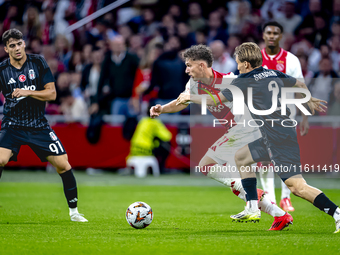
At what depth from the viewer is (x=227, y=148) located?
22.7ft

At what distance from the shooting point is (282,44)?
13.6 meters

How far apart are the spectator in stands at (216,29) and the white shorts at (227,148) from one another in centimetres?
829

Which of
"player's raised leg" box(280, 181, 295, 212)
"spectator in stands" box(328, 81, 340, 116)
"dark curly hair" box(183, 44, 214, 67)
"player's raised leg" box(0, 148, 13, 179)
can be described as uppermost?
"dark curly hair" box(183, 44, 214, 67)

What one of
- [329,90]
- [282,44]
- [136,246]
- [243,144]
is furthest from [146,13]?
[136,246]

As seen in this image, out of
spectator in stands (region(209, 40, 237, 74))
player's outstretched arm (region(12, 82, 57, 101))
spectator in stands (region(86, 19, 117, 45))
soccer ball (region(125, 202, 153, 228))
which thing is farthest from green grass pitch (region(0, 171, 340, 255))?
spectator in stands (region(86, 19, 117, 45))

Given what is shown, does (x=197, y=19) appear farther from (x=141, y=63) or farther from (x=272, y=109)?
(x=272, y=109)

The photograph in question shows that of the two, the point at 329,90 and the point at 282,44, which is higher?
the point at 282,44

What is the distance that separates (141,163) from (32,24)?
23.1 ft

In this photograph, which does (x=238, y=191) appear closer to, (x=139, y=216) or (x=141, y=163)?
(x=139, y=216)

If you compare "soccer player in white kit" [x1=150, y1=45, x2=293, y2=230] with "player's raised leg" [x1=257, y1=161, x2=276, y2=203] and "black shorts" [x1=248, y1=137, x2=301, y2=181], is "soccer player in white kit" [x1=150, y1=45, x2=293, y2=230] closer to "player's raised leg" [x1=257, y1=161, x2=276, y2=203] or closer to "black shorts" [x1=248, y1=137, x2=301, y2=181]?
"black shorts" [x1=248, y1=137, x2=301, y2=181]

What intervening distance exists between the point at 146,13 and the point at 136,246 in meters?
12.3

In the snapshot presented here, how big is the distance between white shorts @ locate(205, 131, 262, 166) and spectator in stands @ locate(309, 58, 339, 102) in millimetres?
5800

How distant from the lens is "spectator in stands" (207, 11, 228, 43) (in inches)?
584

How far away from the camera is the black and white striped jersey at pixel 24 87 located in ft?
22.8
